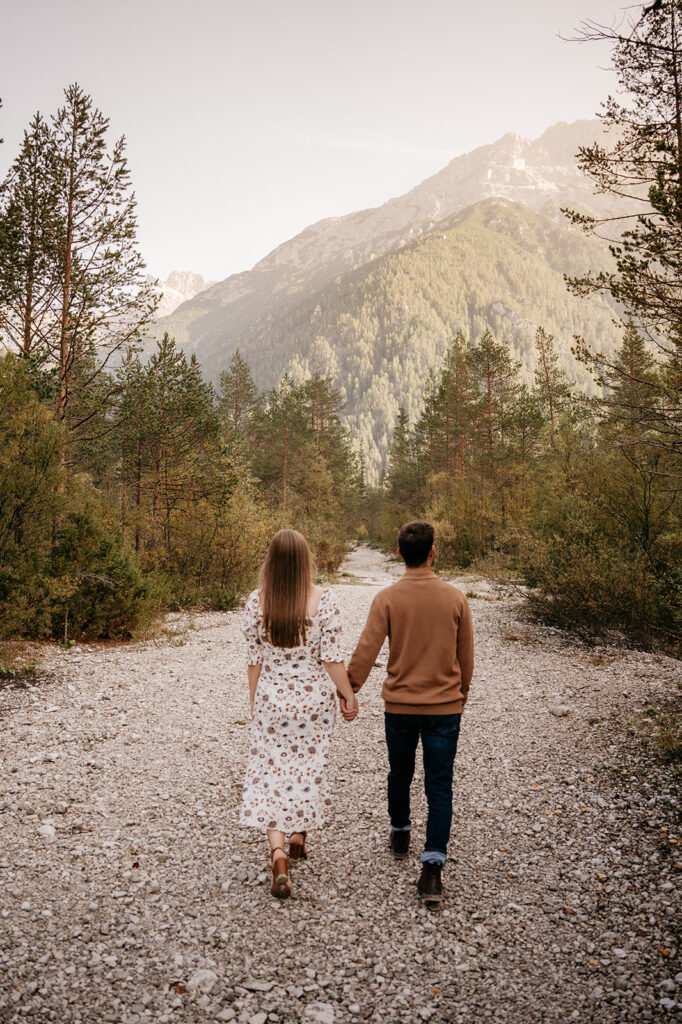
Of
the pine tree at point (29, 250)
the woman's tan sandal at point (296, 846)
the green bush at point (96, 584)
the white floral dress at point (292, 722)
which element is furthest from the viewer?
the pine tree at point (29, 250)

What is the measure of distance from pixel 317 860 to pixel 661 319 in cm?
593

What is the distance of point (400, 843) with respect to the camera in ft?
12.0

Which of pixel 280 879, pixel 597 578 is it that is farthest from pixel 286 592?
pixel 597 578

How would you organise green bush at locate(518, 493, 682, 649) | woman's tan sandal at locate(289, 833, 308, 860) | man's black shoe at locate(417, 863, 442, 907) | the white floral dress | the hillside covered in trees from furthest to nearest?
the hillside covered in trees → green bush at locate(518, 493, 682, 649) → woman's tan sandal at locate(289, 833, 308, 860) → the white floral dress → man's black shoe at locate(417, 863, 442, 907)

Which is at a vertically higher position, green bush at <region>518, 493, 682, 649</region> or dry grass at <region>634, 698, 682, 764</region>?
green bush at <region>518, 493, 682, 649</region>

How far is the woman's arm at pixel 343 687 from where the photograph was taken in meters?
3.35

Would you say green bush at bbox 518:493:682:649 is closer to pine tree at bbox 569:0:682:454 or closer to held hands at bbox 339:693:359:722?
pine tree at bbox 569:0:682:454

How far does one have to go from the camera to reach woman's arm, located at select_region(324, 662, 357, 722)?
335 centimetres

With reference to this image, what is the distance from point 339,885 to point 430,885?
0.58 metres

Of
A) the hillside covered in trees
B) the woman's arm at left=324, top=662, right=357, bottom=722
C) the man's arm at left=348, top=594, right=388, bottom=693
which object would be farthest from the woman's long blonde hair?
the hillside covered in trees

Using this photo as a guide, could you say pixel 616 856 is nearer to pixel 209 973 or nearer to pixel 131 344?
pixel 209 973

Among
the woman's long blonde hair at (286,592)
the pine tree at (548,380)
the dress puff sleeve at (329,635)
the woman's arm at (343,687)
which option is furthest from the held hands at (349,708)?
the pine tree at (548,380)

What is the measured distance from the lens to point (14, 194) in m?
11.1

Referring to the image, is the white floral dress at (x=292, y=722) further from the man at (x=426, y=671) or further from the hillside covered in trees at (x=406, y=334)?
the hillside covered in trees at (x=406, y=334)
